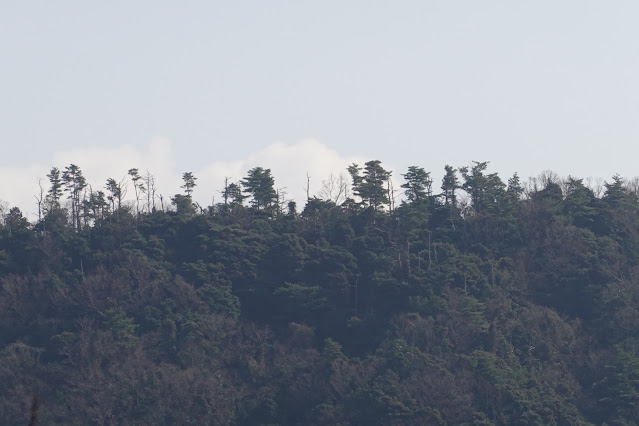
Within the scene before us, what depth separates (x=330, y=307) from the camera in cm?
6034

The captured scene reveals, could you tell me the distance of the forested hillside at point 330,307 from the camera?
49844 millimetres

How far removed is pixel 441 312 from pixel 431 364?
633 cm

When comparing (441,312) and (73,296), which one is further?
(73,296)

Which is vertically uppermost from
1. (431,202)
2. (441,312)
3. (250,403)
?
(431,202)

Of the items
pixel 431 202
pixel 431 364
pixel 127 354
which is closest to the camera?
pixel 431 364

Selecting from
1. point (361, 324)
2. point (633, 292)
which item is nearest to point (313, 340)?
point (361, 324)

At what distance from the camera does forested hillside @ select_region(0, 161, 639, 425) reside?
4984cm

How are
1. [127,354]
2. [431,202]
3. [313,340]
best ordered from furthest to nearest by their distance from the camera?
[431,202] < [313,340] < [127,354]

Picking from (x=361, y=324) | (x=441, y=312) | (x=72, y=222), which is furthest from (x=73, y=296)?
(x=441, y=312)

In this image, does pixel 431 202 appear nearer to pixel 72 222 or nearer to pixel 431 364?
pixel 431 364

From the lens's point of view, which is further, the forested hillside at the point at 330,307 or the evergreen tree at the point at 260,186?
the evergreen tree at the point at 260,186

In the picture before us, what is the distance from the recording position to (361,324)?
5831 centimetres

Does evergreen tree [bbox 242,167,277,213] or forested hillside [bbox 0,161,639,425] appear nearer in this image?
forested hillside [bbox 0,161,639,425]

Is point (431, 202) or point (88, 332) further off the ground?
point (431, 202)
